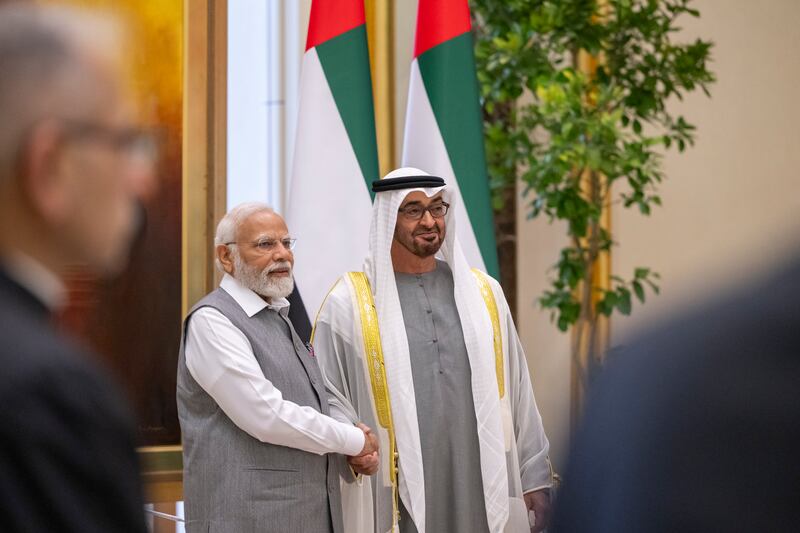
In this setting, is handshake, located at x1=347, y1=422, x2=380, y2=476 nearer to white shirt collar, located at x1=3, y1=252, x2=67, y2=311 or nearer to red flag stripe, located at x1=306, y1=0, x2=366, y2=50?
red flag stripe, located at x1=306, y1=0, x2=366, y2=50

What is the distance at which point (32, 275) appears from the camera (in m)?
0.99

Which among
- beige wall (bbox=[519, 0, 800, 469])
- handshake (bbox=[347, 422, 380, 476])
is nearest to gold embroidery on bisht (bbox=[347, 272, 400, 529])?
handshake (bbox=[347, 422, 380, 476])

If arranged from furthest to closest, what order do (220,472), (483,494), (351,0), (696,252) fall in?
(696,252) → (351,0) → (483,494) → (220,472)

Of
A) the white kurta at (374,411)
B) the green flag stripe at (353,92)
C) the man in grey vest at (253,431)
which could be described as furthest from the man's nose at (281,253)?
the green flag stripe at (353,92)

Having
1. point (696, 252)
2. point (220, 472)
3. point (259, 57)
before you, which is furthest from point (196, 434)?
point (696, 252)

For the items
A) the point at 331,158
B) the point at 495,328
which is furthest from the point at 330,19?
the point at 495,328

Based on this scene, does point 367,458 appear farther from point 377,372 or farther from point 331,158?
point 331,158

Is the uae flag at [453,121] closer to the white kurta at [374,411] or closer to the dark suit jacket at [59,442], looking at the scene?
the white kurta at [374,411]

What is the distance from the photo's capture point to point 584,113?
5.41 m

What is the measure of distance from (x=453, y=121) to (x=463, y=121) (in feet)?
0.17

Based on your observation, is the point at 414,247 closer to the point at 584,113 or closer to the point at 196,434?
the point at 196,434

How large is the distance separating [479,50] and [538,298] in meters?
1.41

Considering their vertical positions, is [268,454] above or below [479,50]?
below

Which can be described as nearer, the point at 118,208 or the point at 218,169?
the point at 118,208
